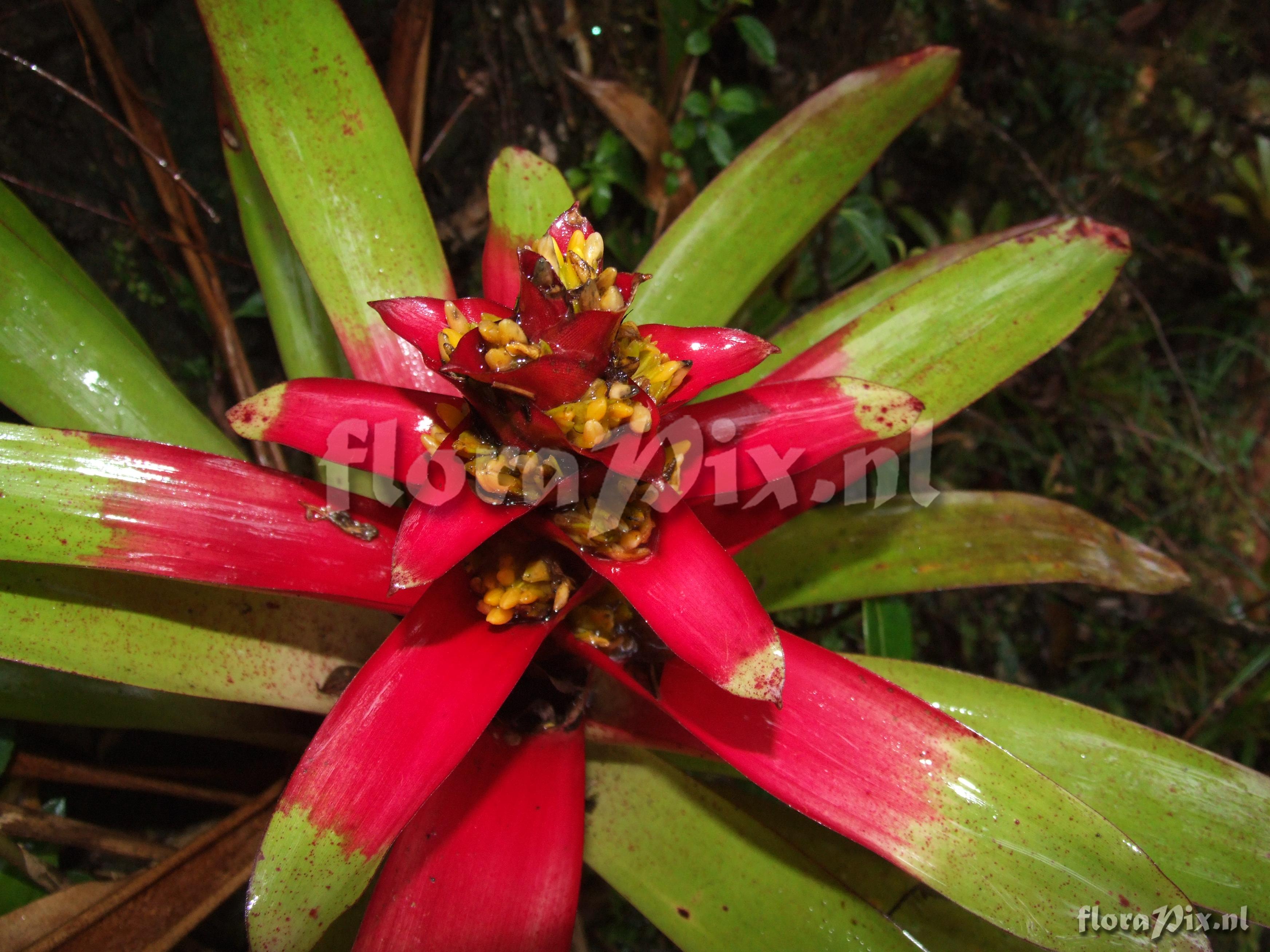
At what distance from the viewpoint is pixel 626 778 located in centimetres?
125

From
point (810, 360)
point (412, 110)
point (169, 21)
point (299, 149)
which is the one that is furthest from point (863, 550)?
point (169, 21)

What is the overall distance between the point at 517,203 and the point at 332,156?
302 millimetres

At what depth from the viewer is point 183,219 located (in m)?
1.62

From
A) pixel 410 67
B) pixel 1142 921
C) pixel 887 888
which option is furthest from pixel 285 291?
pixel 1142 921

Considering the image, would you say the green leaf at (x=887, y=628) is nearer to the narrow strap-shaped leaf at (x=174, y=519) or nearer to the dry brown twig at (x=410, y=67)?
the narrow strap-shaped leaf at (x=174, y=519)

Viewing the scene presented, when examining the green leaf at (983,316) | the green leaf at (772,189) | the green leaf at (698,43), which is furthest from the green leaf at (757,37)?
the green leaf at (983,316)

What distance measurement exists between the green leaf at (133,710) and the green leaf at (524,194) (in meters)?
0.93

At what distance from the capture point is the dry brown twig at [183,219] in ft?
4.99

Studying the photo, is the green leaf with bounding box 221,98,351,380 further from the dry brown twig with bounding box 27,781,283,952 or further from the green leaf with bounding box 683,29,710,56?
the green leaf with bounding box 683,29,710,56

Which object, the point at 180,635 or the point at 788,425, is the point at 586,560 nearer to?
the point at 788,425

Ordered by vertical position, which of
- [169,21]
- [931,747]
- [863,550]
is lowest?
[863,550]

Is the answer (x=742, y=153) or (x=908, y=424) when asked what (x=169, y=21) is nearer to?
(x=742, y=153)

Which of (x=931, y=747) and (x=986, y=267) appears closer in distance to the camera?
(x=931, y=747)

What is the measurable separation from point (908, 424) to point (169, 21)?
5.71ft
